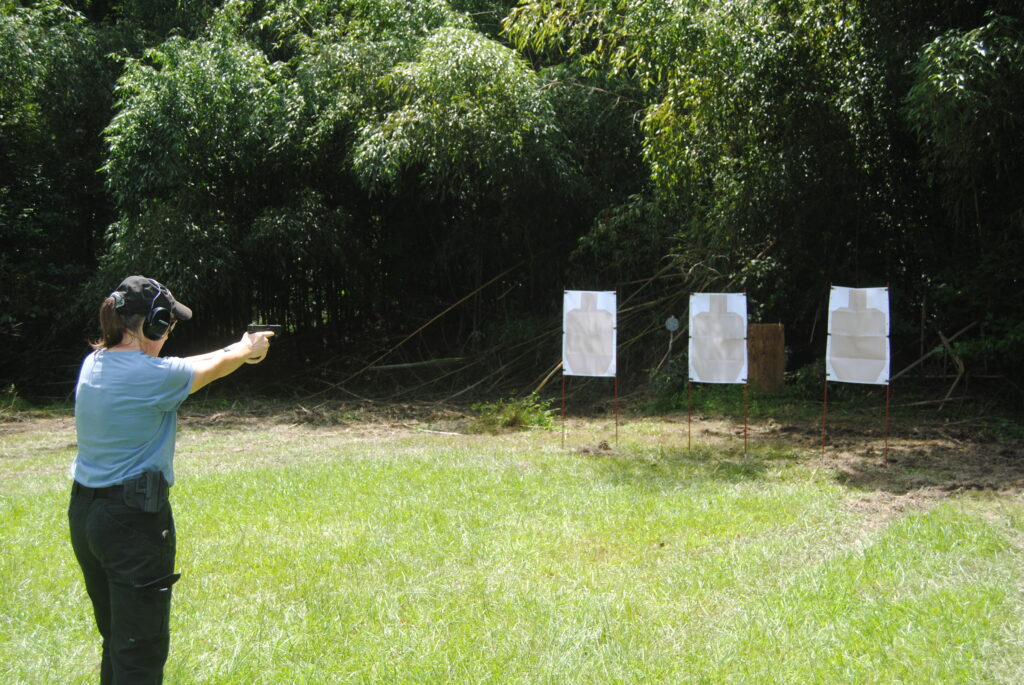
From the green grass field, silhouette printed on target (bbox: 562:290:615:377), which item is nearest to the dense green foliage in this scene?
silhouette printed on target (bbox: 562:290:615:377)

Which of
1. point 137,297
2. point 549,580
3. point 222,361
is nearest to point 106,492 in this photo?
point 222,361

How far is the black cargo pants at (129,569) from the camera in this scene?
278 cm

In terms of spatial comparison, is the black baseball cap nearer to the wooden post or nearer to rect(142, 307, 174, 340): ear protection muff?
rect(142, 307, 174, 340): ear protection muff

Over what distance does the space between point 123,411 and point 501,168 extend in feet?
31.9

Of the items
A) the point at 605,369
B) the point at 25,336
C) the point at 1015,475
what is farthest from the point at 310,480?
the point at 25,336

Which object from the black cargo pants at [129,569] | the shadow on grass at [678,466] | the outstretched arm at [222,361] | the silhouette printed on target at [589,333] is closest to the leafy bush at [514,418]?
the silhouette printed on target at [589,333]

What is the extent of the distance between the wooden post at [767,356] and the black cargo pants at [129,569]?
1002 cm

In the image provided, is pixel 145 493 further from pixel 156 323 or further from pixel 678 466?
pixel 678 466

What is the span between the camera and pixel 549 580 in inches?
185

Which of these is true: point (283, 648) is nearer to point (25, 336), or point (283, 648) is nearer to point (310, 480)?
point (310, 480)

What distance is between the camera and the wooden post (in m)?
11.8

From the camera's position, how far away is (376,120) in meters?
12.7

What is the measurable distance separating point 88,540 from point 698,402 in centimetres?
1025

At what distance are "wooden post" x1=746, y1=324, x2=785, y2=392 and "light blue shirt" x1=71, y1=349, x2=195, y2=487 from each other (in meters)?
9.94
